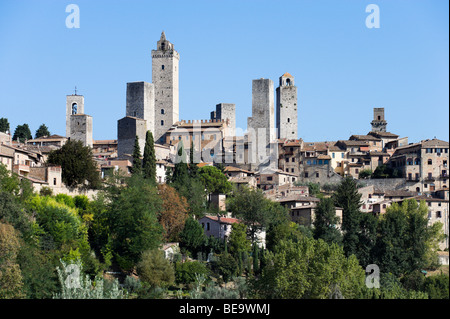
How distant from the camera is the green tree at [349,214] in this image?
1993 inches

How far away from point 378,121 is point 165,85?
1087 inches

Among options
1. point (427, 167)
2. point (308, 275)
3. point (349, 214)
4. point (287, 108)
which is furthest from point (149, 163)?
point (287, 108)

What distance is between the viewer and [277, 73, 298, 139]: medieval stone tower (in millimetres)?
87250

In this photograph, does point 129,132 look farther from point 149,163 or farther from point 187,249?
point 187,249

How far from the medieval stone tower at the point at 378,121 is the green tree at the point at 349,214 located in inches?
1532

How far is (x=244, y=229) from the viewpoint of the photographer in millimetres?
48156

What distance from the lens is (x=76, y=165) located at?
48719mm

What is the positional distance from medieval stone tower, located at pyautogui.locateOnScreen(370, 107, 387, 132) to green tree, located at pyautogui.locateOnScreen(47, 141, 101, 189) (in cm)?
5070

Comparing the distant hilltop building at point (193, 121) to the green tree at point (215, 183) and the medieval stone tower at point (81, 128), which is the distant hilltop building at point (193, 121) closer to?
the medieval stone tower at point (81, 128)

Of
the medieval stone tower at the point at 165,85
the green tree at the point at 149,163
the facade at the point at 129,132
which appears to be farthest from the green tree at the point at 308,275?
the medieval stone tower at the point at 165,85

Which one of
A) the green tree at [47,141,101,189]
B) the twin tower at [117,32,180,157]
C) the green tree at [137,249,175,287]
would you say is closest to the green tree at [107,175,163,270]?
the green tree at [137,249,175,287]

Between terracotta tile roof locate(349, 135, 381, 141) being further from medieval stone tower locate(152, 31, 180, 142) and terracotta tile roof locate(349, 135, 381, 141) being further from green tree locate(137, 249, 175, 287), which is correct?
green tree locate(137, 249, 175, 287)

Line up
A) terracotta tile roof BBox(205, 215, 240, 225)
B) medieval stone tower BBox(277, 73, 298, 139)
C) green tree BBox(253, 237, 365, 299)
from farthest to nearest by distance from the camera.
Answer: medieval stone tower BBox(277, 73, 298, 139) → terracotta tile roof BBox(205, 215, 240, 225) → green tree BBox(253, 237, 365, 299)

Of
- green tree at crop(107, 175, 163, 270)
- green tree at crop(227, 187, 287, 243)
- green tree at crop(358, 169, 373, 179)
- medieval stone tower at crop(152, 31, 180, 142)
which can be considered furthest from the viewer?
medieval stone tower at crop(152, 31, 180, 142)
